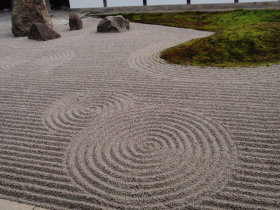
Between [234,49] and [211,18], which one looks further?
[211,18]

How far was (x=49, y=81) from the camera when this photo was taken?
21.3 ft

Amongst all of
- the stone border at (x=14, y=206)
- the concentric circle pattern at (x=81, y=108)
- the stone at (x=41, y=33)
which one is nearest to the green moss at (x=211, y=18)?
the stone at (x=41, y=33)

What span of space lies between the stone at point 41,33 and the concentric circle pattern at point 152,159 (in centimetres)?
681

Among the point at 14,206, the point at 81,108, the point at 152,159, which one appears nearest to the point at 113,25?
the point at 81,108

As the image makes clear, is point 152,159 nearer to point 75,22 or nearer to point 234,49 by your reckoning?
point 234,49

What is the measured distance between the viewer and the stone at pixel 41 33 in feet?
33.8

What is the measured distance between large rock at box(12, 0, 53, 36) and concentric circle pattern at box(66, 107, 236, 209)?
26.3ft

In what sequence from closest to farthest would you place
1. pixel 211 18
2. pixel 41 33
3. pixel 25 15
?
pixel 41 33, pixel 25 15, pixel 211 18

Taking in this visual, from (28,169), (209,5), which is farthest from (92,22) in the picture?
(28,169)

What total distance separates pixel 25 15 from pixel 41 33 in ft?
4.45

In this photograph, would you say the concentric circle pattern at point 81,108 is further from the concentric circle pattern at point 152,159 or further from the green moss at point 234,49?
the green moss at point 234,49

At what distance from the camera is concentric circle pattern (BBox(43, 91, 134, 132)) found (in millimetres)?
4668

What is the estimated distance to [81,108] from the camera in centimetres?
514

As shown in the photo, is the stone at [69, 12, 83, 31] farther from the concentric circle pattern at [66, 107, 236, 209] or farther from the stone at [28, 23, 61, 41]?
the concentric circle pattern at [66, 107, 236, 209]
